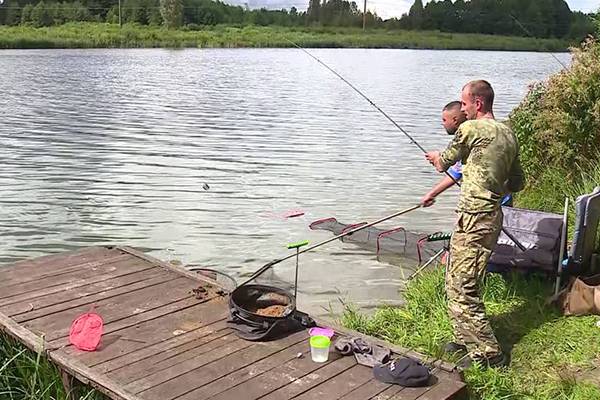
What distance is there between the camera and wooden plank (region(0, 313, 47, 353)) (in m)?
3.95

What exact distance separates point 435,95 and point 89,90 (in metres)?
11.5

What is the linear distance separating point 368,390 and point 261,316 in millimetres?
887

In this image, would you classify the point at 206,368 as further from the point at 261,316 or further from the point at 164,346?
the point at 261,316

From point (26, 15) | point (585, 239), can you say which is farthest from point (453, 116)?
point (26, 15)

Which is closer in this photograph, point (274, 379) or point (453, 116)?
point (274, 379)

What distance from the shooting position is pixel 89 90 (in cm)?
2344

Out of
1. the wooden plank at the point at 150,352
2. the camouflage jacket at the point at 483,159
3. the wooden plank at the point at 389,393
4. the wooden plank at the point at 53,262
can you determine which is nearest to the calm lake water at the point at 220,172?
the wooden plank at the point at 53,262

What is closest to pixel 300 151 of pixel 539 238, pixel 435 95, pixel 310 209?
pixel 310 209

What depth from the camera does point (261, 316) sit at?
4.19 metres

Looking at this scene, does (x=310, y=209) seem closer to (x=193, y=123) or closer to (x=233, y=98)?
(x=193, y=123)

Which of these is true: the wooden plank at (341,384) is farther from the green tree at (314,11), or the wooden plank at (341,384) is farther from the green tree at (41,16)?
the green tree at (314,11)

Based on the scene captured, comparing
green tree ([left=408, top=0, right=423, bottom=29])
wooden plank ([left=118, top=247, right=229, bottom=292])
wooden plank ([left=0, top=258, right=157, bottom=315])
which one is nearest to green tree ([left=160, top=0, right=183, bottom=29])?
green tree ([left=408, top=0, right=423, bottom=29])

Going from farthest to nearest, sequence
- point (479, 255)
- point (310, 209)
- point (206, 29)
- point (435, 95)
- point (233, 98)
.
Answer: point (206, 29) → point (435, 95) → point (233, 98) → point (310, 209) → point (479, 255)

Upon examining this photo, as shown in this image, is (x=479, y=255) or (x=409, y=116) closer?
(x=479, y=255)
